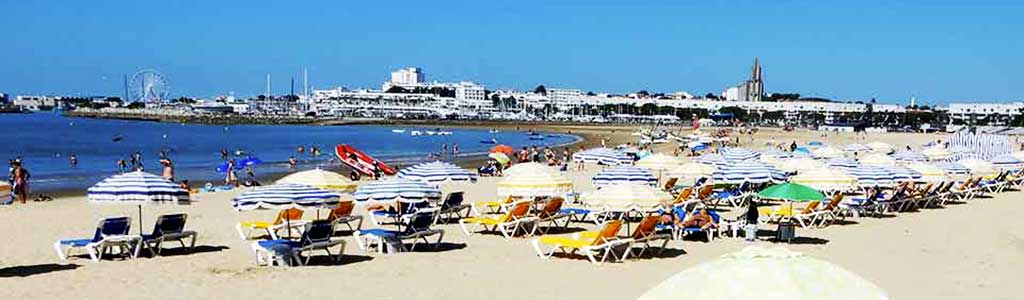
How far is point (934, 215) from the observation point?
62.6 ft

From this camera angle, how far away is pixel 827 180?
18.3 meters

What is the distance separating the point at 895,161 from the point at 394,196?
55.5ft

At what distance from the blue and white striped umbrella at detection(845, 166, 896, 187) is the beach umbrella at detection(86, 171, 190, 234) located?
12408 millimetres

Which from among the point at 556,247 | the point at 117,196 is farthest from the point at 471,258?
the point at 117,196

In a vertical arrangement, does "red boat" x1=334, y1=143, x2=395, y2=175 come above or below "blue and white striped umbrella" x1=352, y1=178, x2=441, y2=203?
below

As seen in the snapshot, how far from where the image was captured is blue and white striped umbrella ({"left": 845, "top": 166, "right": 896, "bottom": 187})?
1908 centimetres

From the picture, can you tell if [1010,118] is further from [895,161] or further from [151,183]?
[151,183]

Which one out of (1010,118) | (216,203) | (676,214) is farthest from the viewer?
(1010,118)

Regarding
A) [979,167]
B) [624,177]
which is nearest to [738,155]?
[979,167]

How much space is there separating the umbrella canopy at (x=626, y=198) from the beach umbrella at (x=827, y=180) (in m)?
4.87

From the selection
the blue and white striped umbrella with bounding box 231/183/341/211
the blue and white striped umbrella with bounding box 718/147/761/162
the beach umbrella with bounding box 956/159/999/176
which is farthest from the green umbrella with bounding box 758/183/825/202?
the beach umbrella with bounding box 956/159/999/176

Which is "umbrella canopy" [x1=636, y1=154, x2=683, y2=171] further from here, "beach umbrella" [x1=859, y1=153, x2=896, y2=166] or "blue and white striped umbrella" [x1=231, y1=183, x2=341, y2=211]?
"blue and white striped umbrella" [x1=231, y1=183, x2=341, y2=211]

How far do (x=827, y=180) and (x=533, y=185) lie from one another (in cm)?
573

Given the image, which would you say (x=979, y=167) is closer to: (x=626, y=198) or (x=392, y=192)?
(x=626, y=198)
